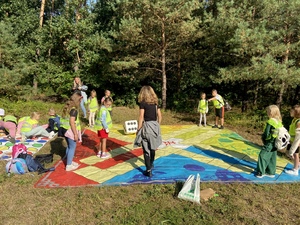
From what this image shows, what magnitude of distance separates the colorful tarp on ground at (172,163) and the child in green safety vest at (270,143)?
0.56ft

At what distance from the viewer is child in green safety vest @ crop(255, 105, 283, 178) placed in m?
4.70

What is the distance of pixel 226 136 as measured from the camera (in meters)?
8.00

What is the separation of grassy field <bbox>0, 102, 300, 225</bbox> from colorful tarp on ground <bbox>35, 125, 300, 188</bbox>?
263mm

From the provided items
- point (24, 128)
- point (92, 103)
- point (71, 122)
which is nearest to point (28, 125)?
point (24, 128)

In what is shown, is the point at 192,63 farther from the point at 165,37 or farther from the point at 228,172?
the point at 228,172

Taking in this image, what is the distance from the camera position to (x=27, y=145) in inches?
282

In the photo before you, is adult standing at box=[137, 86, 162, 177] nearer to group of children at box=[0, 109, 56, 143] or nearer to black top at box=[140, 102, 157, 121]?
black top at box=[140, 102, 157, 121]

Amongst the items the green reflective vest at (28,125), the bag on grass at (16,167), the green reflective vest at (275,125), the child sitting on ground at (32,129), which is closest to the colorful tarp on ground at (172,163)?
the bag on grass at (16,167)

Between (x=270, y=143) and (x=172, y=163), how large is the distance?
6.74ft

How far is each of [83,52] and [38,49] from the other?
10.3 feet

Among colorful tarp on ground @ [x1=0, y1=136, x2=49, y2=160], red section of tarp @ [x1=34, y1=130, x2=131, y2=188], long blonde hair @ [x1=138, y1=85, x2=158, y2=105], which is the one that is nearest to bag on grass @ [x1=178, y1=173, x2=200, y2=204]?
long blonde hair @ [x1=138, y1=85, x2=158, y2=105]

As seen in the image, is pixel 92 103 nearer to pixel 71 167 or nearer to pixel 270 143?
pixel 71 167

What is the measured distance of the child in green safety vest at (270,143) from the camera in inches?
185

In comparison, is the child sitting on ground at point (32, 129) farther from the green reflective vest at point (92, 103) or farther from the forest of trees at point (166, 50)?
the forest of trees at point (166, 50)
